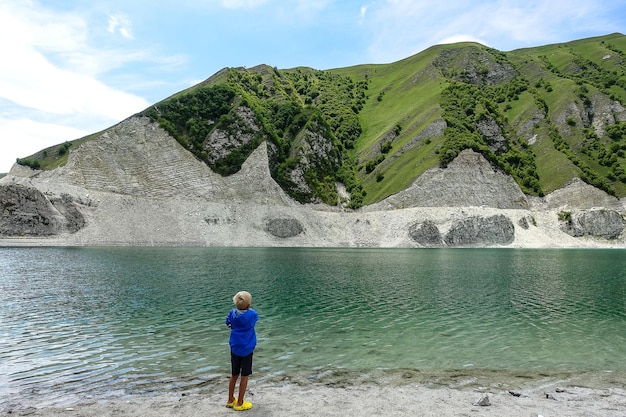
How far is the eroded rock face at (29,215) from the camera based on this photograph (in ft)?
285

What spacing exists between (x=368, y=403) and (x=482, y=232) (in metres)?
103

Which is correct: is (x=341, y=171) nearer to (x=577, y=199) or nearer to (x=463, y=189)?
(x=463, y=189)

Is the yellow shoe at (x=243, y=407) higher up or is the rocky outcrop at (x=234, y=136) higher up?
the rocky outcrop at (x=234, y=136)

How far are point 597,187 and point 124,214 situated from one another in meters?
128

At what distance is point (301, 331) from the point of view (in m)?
20.4

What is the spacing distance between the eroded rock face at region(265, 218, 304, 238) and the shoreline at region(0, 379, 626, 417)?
91.4 meters

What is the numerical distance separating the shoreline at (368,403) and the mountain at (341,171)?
86318 mm

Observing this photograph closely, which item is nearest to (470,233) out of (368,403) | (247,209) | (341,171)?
(341,171)

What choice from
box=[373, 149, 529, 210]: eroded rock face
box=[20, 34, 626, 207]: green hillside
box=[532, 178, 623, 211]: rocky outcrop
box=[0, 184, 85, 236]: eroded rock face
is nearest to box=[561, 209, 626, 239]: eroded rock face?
box=[532, 178, 623, 211]: rocky outcrop

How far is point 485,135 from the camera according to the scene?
14312cm

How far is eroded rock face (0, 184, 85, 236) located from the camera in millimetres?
86750

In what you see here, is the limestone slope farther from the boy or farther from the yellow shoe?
the yellow shoe

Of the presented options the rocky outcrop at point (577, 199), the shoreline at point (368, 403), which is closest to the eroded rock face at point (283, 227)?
the rocky outcrop at point (577, 199)

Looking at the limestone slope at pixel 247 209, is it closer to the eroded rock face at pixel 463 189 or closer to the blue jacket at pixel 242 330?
the eroded rock face at pixel 463 189
